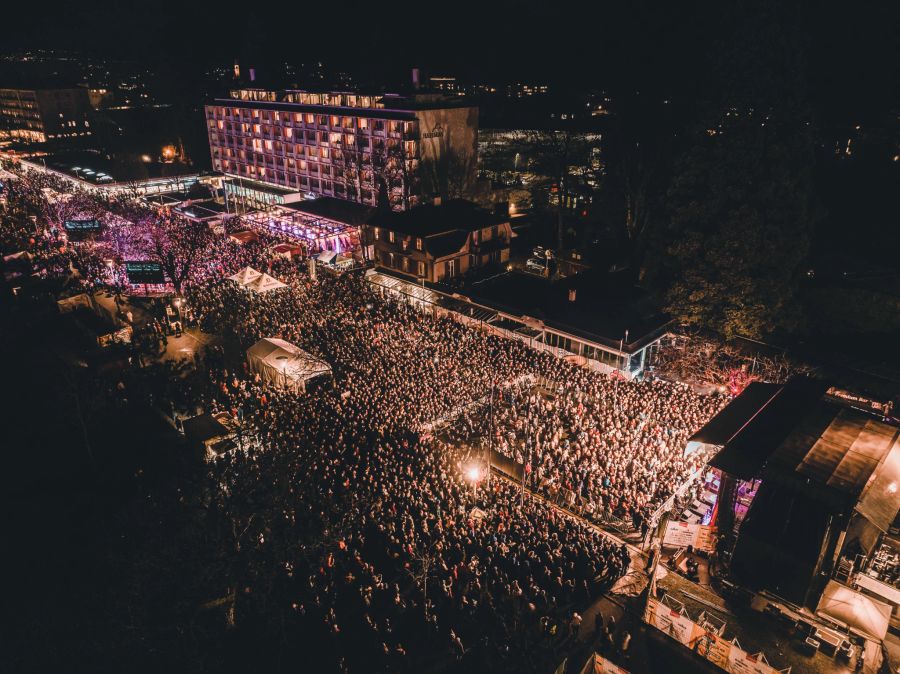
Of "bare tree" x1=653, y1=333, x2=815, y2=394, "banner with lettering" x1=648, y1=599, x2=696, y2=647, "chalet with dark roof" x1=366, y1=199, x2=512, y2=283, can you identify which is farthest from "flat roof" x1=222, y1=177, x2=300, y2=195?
"banner with lettering" x1=648, y1=599, x2=696, y2=647

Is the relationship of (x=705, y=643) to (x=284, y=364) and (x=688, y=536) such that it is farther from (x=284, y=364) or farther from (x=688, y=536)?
(x=284, y=364)

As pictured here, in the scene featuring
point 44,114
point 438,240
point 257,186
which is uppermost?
point 44,114

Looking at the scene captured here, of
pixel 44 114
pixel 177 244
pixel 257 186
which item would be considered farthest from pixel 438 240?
pixel 44 114

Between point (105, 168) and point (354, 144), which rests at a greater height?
point (354, 144)

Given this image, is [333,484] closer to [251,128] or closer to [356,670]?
[356,670]

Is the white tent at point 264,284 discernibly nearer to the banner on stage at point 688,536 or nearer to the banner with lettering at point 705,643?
the banner on stage at point 688,536

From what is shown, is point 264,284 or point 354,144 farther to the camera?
point 354,144

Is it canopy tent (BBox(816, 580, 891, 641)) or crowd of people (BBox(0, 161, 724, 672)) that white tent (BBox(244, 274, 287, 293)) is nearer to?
crowd of people (BBox(0, 161, 724, 672))
